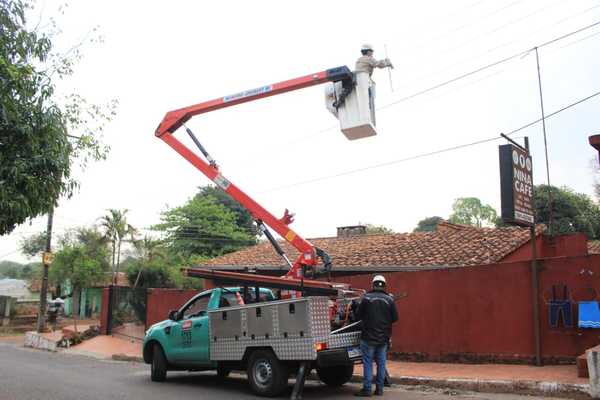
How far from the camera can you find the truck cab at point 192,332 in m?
A: 10.6

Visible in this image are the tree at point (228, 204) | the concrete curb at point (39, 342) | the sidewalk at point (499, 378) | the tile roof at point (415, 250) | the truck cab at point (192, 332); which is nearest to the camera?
the sidewalk at point (499, 378)

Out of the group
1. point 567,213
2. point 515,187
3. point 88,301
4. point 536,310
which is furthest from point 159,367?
point 88,301

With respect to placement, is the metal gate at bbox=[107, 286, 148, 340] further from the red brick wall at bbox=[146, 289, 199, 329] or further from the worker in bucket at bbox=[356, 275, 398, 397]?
the worker in bucket at bbox=[356, 275, 398, 397]

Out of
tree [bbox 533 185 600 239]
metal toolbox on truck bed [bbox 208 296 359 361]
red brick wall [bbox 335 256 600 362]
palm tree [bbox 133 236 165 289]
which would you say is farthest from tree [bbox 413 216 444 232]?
metal toolbox on truck bed [bbox 208 296 359 361]

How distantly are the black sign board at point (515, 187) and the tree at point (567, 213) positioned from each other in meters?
27.8

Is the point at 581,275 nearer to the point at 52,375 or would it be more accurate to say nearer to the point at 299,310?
the point at 299,310

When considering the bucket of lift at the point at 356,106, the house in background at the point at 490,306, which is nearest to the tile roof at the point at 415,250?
the house in background at the point at 490,306

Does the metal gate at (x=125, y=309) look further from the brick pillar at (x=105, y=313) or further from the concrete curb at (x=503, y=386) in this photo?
the concrete curb at (x=503, y=386)

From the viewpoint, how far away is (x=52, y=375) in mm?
12250

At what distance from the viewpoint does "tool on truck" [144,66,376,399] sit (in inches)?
344

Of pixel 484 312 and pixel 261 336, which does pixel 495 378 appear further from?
pixel 261 336

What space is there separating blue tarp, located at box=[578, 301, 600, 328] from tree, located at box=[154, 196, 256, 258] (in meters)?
36.8

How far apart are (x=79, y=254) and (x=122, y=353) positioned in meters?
21.5

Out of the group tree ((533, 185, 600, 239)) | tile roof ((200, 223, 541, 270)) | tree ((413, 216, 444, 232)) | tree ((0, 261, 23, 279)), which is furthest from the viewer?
tree ((0, 261, 23, 279))
